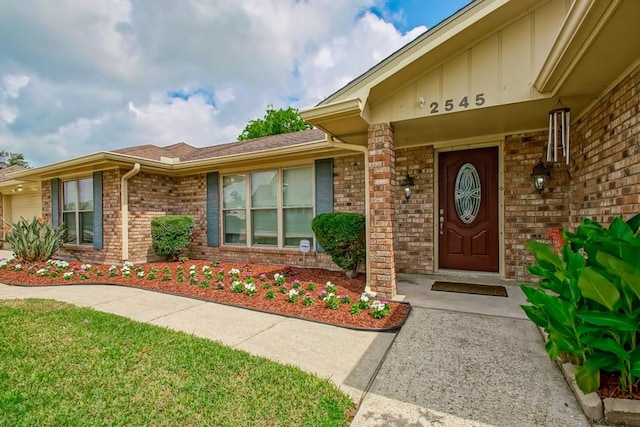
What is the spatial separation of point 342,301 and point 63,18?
7.70 m

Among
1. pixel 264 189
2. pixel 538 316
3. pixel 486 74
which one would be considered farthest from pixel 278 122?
pixel 538 316

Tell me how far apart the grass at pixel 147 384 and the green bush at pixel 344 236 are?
2.53 meters

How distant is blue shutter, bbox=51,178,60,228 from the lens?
818 centimetres

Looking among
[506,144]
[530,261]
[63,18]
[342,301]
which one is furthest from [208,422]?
[63,18]

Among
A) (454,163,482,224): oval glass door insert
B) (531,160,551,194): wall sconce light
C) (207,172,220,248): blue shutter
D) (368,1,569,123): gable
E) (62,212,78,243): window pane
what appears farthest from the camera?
(62,212,78,243): window pane

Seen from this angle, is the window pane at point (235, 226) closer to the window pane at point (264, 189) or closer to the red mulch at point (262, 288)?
the window pane at point (264, 189)

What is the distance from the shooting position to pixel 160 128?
21703 mm

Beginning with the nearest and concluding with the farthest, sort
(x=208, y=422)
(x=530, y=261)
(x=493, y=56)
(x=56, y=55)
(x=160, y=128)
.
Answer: (x=208, y=422) < (x=493, y=56) < (x=530, y=261) < (x=56, y=55) < (x=160, y=128)

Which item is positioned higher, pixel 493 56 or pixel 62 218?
pixel 493 56

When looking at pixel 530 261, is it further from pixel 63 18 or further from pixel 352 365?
pixel 63 18

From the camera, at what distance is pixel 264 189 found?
6793mm

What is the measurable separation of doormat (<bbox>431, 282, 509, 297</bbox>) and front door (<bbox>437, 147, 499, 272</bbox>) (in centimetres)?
72

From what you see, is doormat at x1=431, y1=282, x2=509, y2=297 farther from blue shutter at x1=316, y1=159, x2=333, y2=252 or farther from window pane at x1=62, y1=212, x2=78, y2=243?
window pane at x1=62, y1=212, x2=78, y2=243

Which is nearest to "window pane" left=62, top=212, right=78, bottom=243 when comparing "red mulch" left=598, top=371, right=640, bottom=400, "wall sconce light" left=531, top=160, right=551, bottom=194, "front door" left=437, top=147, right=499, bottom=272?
"front door" left=437, top=147, right=499, bottom=272
